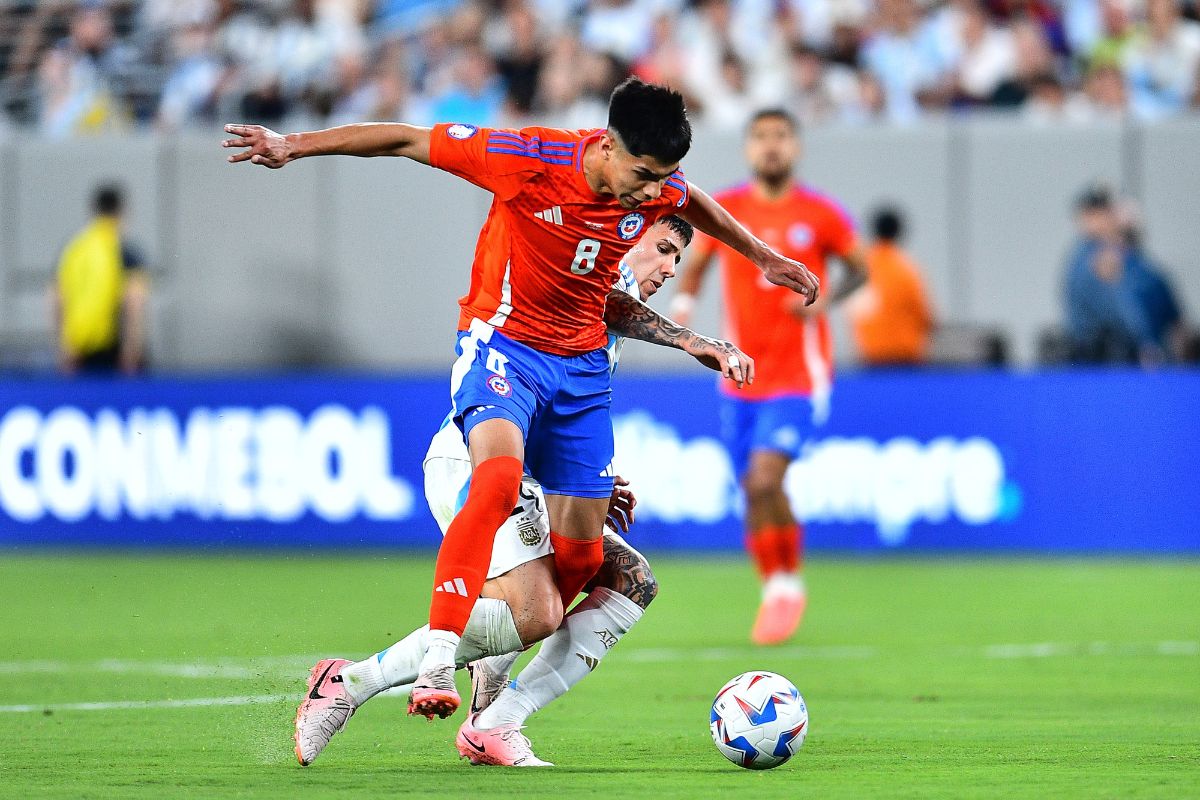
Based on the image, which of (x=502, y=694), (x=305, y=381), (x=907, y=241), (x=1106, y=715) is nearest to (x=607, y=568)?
(x=502, y=694)

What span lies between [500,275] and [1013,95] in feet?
39.7

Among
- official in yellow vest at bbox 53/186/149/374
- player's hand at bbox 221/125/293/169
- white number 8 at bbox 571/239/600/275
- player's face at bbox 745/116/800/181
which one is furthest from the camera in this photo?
official in yellow vest at bbox 53/186/149/374

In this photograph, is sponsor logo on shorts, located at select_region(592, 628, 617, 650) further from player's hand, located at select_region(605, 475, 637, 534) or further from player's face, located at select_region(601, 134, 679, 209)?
player's face, located at select_region(601, 134, 679, 209)

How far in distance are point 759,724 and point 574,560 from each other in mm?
801

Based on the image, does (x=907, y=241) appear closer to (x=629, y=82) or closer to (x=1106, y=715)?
(x=1106, y=715)

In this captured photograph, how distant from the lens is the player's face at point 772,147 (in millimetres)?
10398

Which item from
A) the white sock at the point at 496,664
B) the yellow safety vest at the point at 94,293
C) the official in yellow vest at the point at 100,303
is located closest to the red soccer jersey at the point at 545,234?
the white sock at the point at 496,664

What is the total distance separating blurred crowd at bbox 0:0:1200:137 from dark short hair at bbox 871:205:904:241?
1.77m

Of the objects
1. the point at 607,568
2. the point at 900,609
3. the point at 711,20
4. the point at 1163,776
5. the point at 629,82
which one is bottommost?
the point at 900,609

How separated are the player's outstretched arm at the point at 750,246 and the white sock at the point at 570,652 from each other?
1.23 metres

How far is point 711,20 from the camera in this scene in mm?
17828

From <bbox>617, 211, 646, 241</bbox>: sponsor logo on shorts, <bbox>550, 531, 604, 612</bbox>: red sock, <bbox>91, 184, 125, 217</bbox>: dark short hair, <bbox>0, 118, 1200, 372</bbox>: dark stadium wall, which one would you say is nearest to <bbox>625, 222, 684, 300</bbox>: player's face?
<bbox>617, 211, 646, 241</bbox>: sponsor logo on shorts

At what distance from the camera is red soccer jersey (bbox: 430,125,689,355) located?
605 cm

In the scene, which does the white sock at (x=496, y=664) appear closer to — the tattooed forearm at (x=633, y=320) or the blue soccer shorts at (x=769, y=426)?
the tattooed forearm at (x=633, y=320)
